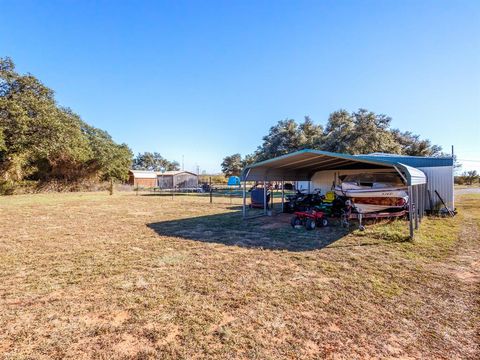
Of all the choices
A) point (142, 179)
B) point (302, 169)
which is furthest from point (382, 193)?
point (142, 179)

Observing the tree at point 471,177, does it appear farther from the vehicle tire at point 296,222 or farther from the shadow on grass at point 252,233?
the vehicle tire at point 296,222

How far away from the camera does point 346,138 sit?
21.3m

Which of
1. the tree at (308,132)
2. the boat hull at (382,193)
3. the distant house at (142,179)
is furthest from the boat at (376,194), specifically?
the distant house at (142,179)

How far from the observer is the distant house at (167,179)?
3544cm

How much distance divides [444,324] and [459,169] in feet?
199

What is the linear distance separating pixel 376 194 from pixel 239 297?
610 cm

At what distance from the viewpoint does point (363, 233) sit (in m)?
6.98

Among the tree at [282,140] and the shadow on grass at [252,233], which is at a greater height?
the tree at [282,140]

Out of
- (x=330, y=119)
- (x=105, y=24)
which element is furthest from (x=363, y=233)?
(x=330, y=119)

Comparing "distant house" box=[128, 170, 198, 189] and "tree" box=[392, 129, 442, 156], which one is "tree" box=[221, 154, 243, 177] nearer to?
"distant house" box=[128, 170, 198, 189]

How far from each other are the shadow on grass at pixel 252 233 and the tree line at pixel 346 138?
14.9 m

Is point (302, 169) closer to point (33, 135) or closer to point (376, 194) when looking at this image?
point (376, 194)

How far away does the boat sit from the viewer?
7.58 meters

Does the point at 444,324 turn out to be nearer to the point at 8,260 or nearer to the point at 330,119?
the point at 8,260
